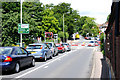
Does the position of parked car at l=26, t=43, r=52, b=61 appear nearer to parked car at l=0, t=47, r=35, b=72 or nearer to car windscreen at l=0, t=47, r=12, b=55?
parked car at l=0, t=47, r=35, b=72

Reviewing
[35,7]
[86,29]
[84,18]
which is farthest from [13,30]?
[84,18]

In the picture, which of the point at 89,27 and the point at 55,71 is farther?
the point at 89,27

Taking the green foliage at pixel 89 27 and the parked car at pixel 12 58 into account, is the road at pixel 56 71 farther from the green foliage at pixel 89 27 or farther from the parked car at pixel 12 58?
the green foliage at pixel 89 27

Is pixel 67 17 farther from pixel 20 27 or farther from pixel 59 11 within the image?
pixel 20 27

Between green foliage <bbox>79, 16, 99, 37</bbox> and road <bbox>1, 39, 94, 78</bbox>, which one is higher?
green foliage <bbox>79, 16, 99, 37</bbox>

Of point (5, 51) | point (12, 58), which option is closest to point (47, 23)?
point (5, 51)

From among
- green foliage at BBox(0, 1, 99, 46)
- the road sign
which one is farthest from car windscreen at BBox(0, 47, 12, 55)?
green foliage at BBox(0, 1, 99, 46)

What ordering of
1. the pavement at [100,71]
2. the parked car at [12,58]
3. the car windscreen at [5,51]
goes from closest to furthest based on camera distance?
1. the pavement at [100,71]
2. the parked car at [12,58]
3. the car windscreen at [5,51]

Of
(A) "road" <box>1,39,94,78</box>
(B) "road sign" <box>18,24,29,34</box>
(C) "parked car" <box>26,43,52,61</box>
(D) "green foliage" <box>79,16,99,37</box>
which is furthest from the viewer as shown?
(D) "green foliage" <box>79,16,99,37</box>

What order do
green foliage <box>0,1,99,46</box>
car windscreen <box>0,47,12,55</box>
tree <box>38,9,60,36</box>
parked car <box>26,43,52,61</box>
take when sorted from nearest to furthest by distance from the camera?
1. car windscreen <box>0,47,12,55</box>
2. parked car <box>26,43,52,61</box>
3. green foliage <box>0,1,99,46</box>
4. tree <box>38,9,60,36</box>

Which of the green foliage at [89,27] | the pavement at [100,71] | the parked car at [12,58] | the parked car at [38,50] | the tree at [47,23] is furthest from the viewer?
the green foliage at [89,27]

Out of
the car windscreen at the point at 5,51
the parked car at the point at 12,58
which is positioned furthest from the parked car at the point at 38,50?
the car windscreen at the point at 5,51

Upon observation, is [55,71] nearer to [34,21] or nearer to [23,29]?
[23,29]

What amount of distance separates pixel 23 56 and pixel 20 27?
9.19 m
